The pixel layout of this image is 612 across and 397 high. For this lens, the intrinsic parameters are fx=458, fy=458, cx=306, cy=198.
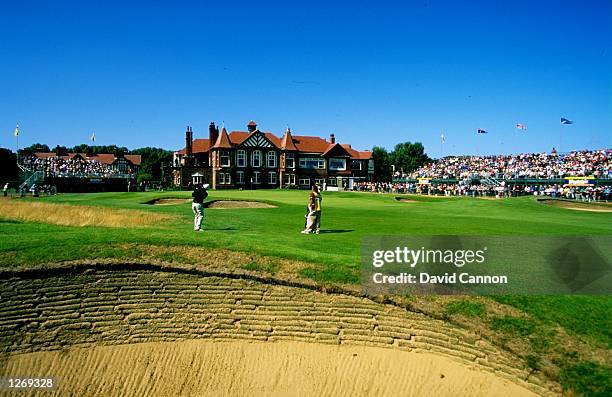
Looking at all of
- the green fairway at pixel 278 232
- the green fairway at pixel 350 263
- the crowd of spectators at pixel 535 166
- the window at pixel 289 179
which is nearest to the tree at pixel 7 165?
the window at pixel 289 179

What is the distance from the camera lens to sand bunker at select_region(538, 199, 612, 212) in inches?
1544

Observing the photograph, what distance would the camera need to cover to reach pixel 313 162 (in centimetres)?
8731

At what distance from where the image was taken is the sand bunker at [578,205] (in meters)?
39.2

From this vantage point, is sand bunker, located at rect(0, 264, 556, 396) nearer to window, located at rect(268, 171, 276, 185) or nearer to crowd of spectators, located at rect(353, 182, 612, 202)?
crowd of spectators, located at rect(353, 182, 612, 202)

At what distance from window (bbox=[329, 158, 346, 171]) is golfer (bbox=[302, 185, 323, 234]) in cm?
6893

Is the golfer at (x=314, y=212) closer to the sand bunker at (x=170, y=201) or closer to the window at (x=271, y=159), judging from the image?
the sand bunker at (x=170, y=201)

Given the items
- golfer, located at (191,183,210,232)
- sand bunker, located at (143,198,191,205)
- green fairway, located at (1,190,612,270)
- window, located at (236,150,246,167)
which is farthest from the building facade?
golfer, located at (191,183,210,232)

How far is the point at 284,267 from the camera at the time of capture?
12.6 meters

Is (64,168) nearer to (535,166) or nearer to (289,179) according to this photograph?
(289,179)

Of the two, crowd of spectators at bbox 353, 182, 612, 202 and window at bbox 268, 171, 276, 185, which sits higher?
window at bbox 268, 171, 276, 185

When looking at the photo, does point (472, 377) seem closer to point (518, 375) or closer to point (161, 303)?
point (518, 375)

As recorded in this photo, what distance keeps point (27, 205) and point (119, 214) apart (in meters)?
8.71

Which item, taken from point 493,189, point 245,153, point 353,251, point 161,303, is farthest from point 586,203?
point 245,153

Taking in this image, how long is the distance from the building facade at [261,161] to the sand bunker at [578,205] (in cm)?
4147
